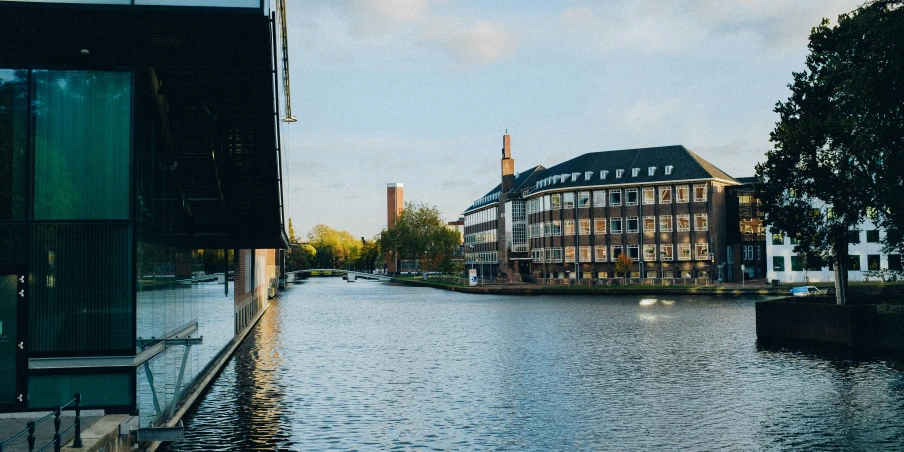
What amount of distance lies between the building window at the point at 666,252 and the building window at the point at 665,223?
198 cm

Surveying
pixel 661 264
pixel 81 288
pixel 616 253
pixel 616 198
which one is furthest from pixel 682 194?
pixel 81 288

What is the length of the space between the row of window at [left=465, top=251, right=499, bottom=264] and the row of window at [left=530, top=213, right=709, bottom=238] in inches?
919

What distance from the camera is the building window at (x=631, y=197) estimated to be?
10719 cm

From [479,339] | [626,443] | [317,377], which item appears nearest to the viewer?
[626,443]

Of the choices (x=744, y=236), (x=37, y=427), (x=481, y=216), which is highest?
(x=481, y=216)

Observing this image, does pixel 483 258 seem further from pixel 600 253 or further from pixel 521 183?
pixel 600 253

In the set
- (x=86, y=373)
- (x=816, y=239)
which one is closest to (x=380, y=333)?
(x=816, y=239)

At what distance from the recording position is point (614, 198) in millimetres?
108812

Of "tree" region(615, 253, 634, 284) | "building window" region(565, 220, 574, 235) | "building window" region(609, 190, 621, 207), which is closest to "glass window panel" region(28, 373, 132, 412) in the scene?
"tree" region(615, 253, 634, 284)

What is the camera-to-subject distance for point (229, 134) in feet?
60.1

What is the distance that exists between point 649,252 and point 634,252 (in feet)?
6.91

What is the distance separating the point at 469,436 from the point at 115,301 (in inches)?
289

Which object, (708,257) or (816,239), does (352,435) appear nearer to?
(816,239)

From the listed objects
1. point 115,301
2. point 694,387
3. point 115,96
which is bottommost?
point 694,387
